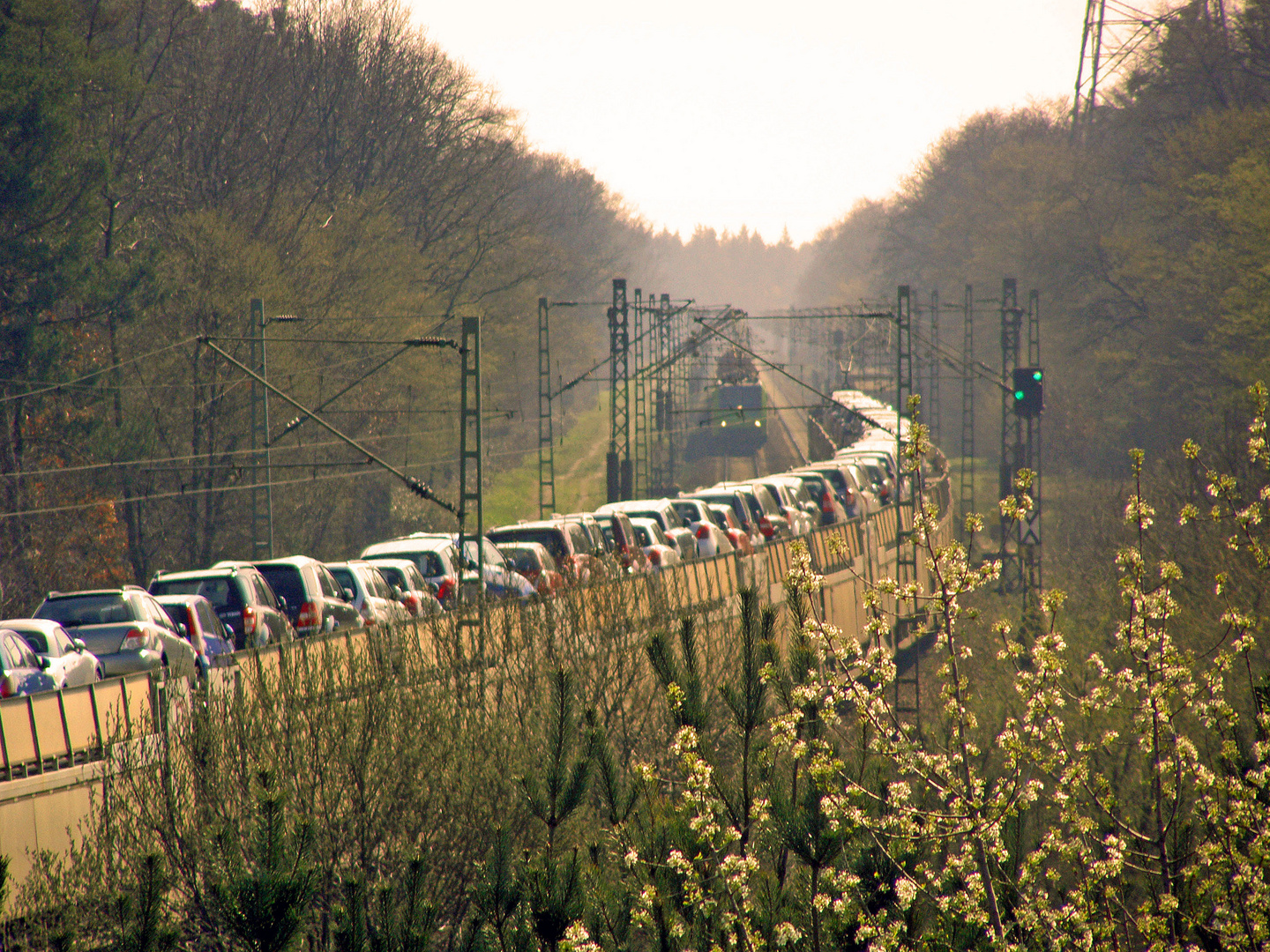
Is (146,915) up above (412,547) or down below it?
above

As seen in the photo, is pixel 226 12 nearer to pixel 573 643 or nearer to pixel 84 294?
pixel 84 294

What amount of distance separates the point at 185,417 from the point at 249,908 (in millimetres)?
31191

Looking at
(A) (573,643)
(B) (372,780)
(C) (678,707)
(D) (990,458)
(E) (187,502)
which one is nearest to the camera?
(C) (678,707)

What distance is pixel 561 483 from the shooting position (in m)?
69.8

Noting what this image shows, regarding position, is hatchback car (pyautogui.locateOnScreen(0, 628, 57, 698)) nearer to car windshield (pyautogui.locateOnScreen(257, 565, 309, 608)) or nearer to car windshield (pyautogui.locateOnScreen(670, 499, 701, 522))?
car windshield (pyautogui.locateOnScreen(257, 565, 309, 608))

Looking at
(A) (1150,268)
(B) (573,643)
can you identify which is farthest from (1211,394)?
(B) (573,643)

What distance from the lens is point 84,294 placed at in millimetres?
31094

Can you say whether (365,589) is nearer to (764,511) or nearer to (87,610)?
(87,610)

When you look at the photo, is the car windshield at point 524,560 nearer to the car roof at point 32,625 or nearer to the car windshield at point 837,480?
the car roof at point 32,625

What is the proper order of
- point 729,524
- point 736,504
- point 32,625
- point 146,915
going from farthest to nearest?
point 736,504
point 729,524
point 32,625
point 146,915

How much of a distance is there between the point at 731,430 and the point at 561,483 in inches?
502

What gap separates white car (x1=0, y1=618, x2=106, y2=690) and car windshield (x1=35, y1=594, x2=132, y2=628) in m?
0.51

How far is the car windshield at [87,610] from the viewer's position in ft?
51.0

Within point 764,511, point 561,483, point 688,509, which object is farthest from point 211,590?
point 561,483
